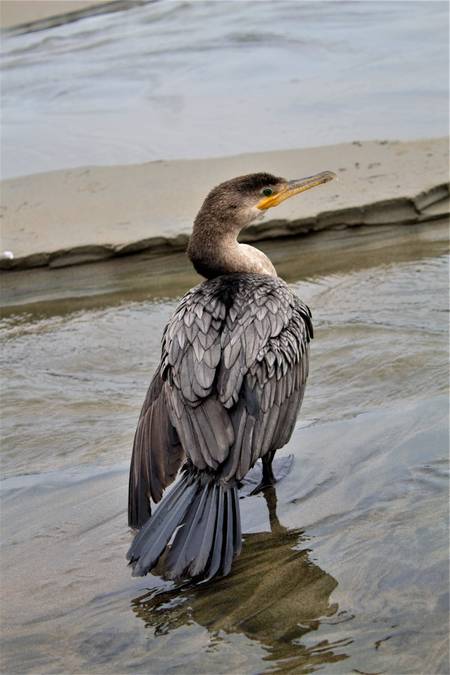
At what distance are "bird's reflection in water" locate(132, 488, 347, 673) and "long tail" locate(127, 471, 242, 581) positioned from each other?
0.28 ft

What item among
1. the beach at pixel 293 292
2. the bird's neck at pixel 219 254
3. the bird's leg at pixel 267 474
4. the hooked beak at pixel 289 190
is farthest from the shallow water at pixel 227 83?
the bird's leg at pixel 267 474

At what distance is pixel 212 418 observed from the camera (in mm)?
3738

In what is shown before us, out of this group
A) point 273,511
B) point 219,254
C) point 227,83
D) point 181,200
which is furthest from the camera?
point 227,83

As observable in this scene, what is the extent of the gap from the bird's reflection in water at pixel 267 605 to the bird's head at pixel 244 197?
1.57m

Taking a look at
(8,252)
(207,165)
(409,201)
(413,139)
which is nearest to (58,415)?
(8,252)

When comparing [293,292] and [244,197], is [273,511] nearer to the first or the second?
[293,292]

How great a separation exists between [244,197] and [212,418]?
1.33 meters

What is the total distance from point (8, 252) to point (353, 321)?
2519 millimetres

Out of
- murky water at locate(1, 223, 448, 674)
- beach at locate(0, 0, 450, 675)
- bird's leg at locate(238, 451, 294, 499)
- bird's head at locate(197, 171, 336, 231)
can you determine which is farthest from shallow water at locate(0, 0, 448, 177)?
bird's leg at locate(238, 451, 294, 499)

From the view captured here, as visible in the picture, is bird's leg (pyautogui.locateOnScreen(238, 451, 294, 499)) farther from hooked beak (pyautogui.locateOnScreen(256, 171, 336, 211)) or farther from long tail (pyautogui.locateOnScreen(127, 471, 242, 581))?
hooked beak (pyautogui.locateOnScreen(256, 171, 336, 211))

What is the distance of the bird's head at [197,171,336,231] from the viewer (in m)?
4.65

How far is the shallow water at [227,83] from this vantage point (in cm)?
926

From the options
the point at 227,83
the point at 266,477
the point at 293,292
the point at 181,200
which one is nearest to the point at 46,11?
the point at 227,83

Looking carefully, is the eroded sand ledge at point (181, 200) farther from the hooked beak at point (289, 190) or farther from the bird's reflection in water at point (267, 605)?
the bird's reflection in water at point (267, 605)
